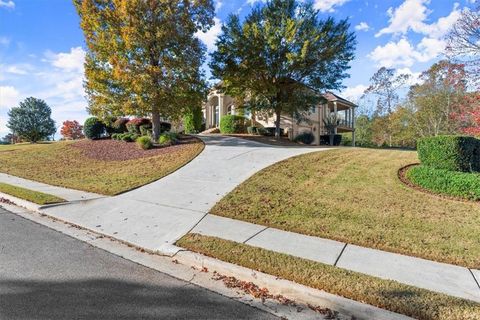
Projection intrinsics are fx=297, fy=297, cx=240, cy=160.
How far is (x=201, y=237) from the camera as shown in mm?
5121

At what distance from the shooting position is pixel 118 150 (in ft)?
53.5

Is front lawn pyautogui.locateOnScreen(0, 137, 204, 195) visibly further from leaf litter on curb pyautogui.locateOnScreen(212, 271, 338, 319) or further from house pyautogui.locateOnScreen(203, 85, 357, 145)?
house pyautogui.locateOnScreen(203, 85, 357, 145)

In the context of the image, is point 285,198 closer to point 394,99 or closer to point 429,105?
point 429,105

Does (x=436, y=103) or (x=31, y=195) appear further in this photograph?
(x=436, y=103)

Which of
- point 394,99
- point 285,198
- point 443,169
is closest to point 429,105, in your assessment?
point 394,99

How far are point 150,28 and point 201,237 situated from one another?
13.1 m

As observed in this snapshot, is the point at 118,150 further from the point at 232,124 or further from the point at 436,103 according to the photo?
the point at 436,103

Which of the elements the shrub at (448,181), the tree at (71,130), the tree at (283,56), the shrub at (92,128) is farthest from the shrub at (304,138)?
the tree at (71,130)

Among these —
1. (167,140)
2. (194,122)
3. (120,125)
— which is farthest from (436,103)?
(120,125)

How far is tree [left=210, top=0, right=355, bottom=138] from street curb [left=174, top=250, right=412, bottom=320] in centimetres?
1572

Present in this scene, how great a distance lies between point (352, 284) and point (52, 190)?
362 inches

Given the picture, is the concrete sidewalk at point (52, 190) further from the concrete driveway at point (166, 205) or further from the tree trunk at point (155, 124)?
the tree trunk at point (155, 124)

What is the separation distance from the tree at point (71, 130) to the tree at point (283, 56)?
4063 centimetres

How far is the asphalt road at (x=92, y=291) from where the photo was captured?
308 centimetres
